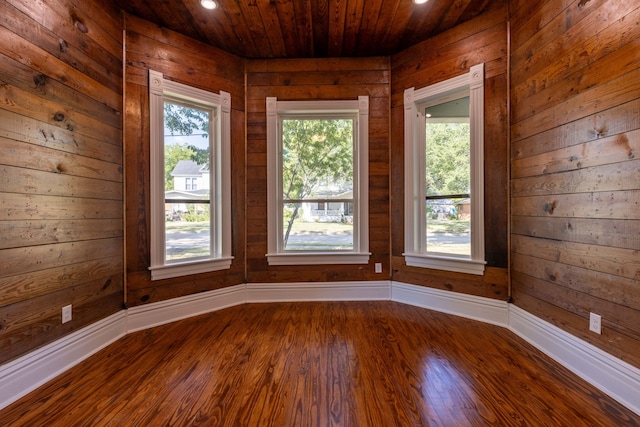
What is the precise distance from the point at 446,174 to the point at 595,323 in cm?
163

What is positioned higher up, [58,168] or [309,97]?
[309,97]

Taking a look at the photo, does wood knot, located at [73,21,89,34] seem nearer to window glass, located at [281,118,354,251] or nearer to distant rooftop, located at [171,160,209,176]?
distant rooftop, located at [171,160,209,176]

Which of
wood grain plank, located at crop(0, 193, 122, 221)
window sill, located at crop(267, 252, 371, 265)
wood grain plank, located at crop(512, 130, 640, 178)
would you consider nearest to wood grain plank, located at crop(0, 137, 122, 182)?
wood grain plank, located at crop(0, 193, 122, 221)

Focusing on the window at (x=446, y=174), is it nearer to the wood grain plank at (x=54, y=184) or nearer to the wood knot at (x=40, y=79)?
the wood grain plank at (x=54, y=184)

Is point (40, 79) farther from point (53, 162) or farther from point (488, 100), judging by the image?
point (488, 100)

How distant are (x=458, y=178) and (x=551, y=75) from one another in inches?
41.4

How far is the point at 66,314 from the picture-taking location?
1.90 meters

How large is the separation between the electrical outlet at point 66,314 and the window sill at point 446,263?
2.89m

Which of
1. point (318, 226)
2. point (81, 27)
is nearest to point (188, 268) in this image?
point (318, 226)

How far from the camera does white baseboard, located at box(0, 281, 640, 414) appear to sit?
1.57 meters

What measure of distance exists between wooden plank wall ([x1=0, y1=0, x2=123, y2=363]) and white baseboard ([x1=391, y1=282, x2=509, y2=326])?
8.93 feet

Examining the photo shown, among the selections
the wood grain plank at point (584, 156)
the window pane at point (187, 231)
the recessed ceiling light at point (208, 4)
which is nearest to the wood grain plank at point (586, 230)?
the wood grain plank at point (584, 156)

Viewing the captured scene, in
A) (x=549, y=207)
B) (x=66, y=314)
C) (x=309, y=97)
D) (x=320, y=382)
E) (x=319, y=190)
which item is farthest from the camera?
(x=319, y=190)

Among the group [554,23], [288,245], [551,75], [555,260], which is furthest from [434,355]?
[554,23]
